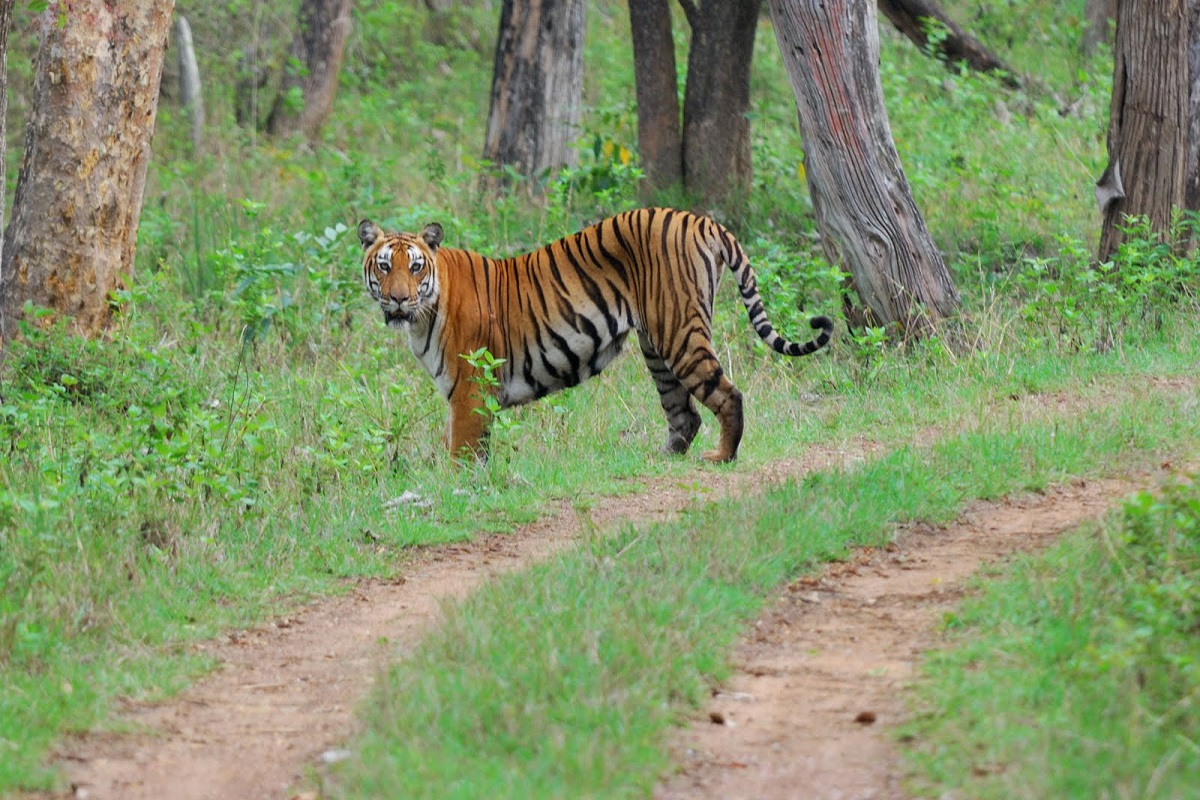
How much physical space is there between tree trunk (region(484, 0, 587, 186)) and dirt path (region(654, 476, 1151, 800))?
9.02 m

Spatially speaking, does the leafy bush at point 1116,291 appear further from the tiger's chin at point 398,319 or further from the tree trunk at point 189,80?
the tree trunk at point 189,80

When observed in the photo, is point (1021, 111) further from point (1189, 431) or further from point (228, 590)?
point (228, 590)

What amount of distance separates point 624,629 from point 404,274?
12.3ft

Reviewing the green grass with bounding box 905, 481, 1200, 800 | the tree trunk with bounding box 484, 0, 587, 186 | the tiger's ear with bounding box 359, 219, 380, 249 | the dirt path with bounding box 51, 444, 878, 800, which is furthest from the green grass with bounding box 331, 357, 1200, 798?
the tree trunk with bounding box 484, 0, 587, 186

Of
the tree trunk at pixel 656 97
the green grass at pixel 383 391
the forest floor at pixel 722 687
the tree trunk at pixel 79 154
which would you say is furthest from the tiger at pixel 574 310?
the tree trunk at pixel 656 97

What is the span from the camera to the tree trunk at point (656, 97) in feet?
43.1

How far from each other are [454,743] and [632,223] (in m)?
4.43

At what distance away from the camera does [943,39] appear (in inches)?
589

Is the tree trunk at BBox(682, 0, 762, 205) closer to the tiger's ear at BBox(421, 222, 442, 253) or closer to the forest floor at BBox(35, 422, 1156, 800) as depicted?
the tiger's ear at BBox(421, 222, 442, 253)

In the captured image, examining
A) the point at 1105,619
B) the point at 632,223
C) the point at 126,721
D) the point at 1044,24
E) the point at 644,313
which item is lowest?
the point at 126,721

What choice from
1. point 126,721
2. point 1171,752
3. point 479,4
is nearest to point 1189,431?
point 1171,752

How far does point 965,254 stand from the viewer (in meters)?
11.2

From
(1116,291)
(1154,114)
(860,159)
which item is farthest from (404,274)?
(1154,114)

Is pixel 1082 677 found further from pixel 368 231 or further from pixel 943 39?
pixel 943 39
